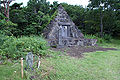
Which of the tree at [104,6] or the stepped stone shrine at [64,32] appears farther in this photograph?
the tree at [104,6]

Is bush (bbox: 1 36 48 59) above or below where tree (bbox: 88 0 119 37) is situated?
below

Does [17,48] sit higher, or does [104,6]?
[104,6]

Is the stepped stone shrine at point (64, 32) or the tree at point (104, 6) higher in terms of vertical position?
the tree at point (104, 6)

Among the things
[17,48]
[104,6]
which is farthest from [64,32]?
[104,6]

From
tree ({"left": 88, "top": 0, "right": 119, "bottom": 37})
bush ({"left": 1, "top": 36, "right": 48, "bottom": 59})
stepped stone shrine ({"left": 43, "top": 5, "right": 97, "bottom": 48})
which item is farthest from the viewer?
tree ({"left": 88, "top": 0, "right": 119, "bottom": 37})

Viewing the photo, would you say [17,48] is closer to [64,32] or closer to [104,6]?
[64,32]

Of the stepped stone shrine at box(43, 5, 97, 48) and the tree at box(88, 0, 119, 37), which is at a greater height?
the tree at box(88, 0, 119, 37)

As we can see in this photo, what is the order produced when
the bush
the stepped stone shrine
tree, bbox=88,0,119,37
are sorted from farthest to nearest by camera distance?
tree, bbox=88,0,119,37 < the stepped stone shrine < the bush

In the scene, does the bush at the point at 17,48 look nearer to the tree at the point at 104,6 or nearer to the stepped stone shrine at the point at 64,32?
the stepped stone shrine at the point at 64,32

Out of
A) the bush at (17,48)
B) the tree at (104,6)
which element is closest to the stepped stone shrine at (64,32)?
the bush at (17,48)

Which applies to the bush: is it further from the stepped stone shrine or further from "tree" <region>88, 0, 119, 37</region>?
"tree" <region>88, 0, 119, 37</region>

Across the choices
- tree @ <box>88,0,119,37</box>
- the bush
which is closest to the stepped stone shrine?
the bush

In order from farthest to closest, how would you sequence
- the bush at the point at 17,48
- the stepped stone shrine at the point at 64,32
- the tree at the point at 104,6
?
1. the tree at the point at 104,6
2. the stepped stone shrine at the point at 64,32
3. the bush at the point at 17,48

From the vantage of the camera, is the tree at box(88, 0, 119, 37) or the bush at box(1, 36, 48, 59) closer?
the bush at box(1, 36, 48, 59)
